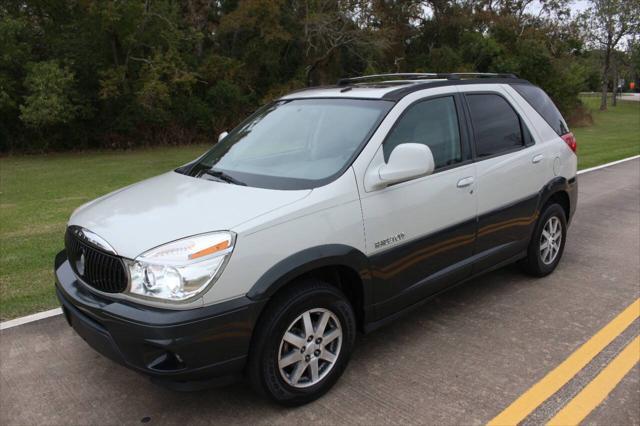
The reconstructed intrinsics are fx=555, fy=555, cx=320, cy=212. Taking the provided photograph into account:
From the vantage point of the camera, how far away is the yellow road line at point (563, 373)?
317 centimetres

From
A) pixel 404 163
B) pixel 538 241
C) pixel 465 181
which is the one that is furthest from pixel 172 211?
pixel 538 241

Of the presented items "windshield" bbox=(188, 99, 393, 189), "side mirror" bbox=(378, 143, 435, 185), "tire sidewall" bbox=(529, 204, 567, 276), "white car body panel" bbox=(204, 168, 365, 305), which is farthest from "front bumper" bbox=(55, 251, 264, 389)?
"tire sidewall" bbox=(529, 204, 567, 276)

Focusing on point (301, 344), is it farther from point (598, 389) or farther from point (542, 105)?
point (542, 105)

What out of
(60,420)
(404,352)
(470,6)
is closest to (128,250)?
(60,420)

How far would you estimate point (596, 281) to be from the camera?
17.1 ft

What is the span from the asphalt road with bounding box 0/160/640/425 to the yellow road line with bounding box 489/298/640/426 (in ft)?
0.14

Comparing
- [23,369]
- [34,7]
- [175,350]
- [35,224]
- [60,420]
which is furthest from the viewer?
[34,7]

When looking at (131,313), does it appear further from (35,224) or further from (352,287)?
(35,224)

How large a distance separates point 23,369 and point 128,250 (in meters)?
1.63

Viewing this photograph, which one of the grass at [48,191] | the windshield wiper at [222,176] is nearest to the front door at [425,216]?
the windshield wiper at [222,176]

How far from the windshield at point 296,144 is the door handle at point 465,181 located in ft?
2.64

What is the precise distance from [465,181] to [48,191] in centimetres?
978

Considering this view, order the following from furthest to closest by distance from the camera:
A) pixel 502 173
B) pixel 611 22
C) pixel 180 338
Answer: pixel 611 22 → pixel 502 173 → pixel 180 338

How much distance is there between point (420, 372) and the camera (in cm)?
364
